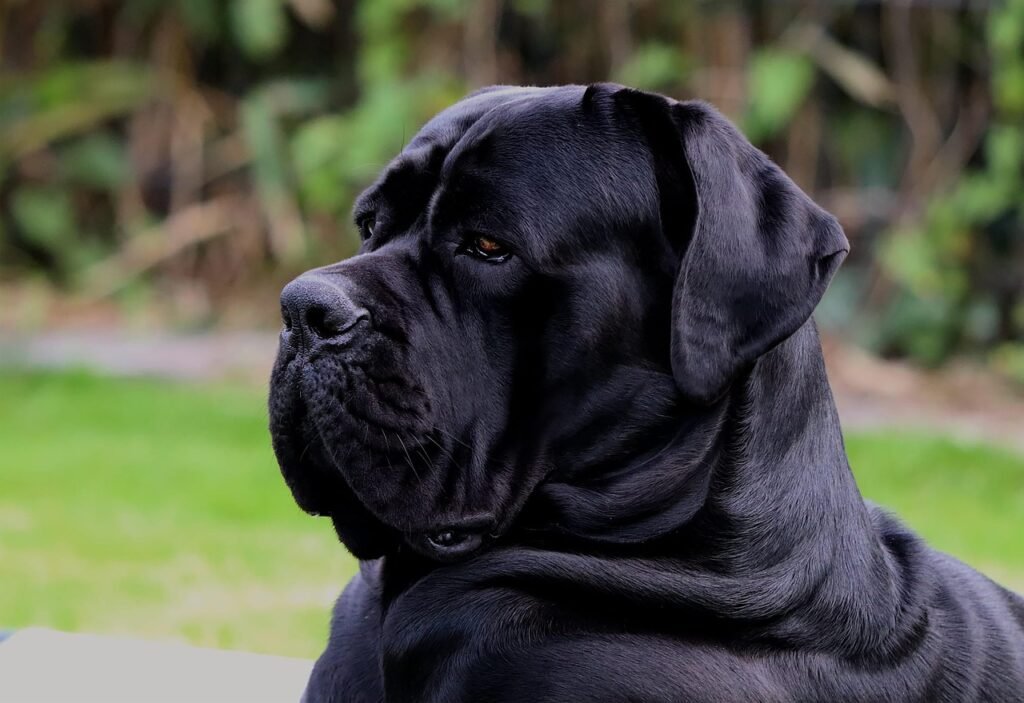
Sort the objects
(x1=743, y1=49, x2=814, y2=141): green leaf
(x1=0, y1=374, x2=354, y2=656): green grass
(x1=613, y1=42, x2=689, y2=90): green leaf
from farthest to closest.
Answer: (x1=613, y1=42, x2=689, y2=90): green leaf
(x1=743, y1=49, x2=814, y2=141): green leaf
(x1=0, y1=374, x2=354, y2=656): green grass

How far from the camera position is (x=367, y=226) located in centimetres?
290

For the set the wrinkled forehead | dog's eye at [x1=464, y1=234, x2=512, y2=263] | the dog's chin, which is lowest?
the dog's chin

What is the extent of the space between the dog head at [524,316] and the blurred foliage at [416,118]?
19.5 feet

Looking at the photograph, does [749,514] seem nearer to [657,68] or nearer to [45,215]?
[657,68]

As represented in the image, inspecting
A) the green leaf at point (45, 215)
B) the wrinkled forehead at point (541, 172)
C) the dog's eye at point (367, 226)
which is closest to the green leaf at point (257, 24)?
the green leaf at point (45, 215)

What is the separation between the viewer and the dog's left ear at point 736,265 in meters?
2.36

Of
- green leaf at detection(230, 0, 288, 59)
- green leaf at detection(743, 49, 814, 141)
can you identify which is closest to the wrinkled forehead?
green leaf at detection(743, 49, 814, 141)

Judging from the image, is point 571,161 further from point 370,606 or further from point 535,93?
point 370,606

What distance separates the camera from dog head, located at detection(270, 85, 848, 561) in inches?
96.2

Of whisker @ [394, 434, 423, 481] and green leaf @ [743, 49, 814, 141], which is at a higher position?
whisker @ [394, 434, 423, 481]

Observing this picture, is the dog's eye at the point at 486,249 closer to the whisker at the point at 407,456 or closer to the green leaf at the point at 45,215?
the whisker at the point at 407,456

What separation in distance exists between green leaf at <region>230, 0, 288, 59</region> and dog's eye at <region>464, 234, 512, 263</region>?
819 centimetres

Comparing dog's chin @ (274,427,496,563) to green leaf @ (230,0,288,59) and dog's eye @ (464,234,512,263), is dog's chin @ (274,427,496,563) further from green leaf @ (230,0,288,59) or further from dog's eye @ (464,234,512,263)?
green leaf @ (230,0,288,59)

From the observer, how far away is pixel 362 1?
32.8 feet
